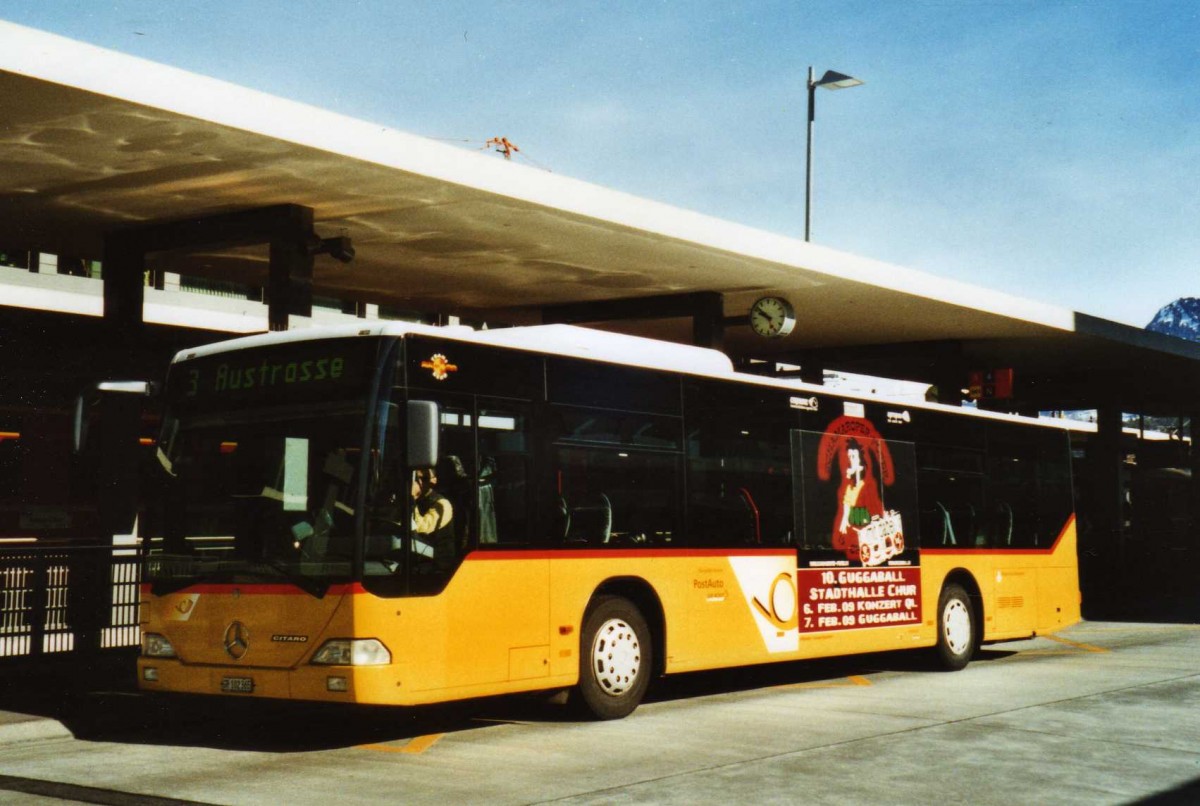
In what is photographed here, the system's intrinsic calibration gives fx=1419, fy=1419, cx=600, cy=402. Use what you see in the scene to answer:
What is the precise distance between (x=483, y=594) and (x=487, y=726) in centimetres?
149

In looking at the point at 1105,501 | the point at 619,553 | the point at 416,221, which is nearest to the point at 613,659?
the point at 619,553

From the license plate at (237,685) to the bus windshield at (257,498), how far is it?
0.68 m

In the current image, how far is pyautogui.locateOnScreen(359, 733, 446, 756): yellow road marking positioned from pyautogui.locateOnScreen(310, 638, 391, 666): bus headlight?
30.6 inches

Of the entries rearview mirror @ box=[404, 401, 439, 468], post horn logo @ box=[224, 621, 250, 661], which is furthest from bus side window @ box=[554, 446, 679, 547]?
post horn logo @ box=[224, 621, 250, 661]

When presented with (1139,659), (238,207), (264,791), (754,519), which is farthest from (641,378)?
(1139,659)

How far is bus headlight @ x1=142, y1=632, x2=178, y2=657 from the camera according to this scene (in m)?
10.3

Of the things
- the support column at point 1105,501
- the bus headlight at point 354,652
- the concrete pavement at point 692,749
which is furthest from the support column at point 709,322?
the support column at point 1105,501

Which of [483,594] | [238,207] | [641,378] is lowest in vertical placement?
[483,594]

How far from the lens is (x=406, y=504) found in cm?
941

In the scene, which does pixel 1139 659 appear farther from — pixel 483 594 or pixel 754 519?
pixel 483 594

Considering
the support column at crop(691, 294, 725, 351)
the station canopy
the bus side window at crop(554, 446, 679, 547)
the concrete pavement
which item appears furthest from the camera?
the support column at crop(691, 294, 725, 351)

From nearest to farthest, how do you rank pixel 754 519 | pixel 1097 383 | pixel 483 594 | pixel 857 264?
pixel 483 594
pixel 754 519
pixel 857 264
pixel 1097 383

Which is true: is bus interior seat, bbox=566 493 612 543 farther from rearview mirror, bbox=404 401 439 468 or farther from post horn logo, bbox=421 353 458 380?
rearview mirror, bbox=404 401 439 468

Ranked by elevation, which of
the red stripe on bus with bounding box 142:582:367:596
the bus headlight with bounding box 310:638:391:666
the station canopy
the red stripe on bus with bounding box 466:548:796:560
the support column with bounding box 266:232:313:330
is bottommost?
the bus headlight with bounding box 310:638:391:666
